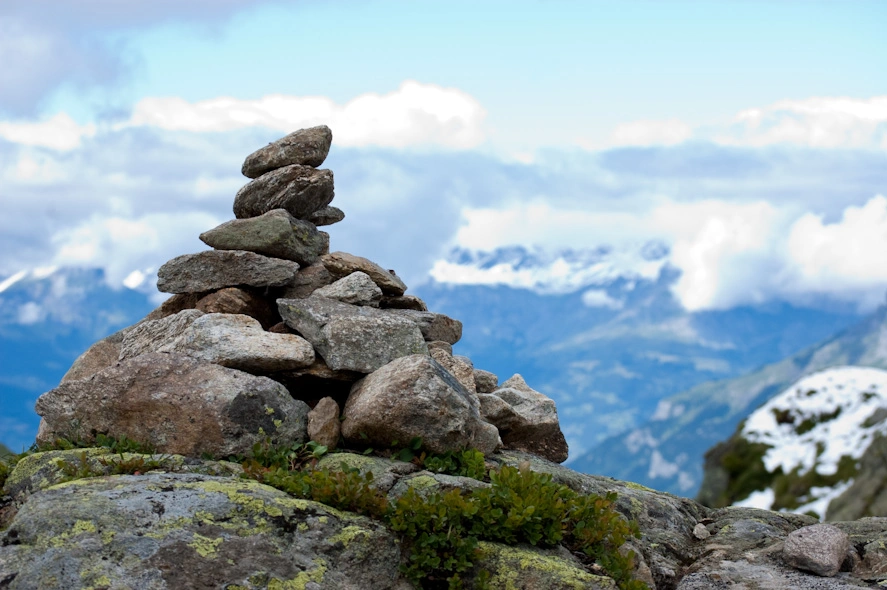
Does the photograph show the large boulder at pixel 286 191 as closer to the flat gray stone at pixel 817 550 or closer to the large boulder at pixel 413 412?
the large boulder at pixel 413 412

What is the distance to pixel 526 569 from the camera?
12.4 meters

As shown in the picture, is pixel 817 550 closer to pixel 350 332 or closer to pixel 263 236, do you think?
pixel 350 332

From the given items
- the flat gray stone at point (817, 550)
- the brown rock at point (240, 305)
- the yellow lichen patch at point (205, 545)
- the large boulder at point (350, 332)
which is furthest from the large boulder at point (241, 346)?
the flat gray stone at point (817, 550)

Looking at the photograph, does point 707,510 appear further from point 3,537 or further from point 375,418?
point 3,537

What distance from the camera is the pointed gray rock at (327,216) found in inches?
878

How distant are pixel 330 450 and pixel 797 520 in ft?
31.8

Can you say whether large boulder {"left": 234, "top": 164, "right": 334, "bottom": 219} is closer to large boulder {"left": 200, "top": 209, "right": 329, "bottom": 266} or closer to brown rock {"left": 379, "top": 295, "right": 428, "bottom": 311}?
large boulder {"left": 200, "top": 209, "right": 329, "bottom": 266}

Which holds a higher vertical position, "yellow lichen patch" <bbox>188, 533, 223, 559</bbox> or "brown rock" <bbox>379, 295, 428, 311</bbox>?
"brown rock" <bbox>379, 295, 428, 311</bbox>

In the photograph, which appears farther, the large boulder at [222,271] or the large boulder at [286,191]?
the large boulder at [286,191]

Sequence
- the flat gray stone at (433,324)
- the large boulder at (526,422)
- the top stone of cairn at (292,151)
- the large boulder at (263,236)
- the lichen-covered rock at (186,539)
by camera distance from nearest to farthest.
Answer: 1. the lichen-covered rock at (186,539)
2. the large boulder at (526,422)
3. the large boulder at (263,236)
4. the flat gray stone at (433,324)
5. the top stone of cairn at (292,151)

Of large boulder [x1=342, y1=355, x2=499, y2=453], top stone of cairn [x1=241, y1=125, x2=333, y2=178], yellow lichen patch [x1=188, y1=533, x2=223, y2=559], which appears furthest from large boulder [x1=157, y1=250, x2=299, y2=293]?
yellow lichen patch [x1=188, y1=533, x2=223, y2=559]

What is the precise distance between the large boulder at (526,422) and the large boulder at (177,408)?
4.42 meters

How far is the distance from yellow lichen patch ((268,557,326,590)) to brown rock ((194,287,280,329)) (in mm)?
8227

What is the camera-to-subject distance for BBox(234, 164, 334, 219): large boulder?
2100 cm
